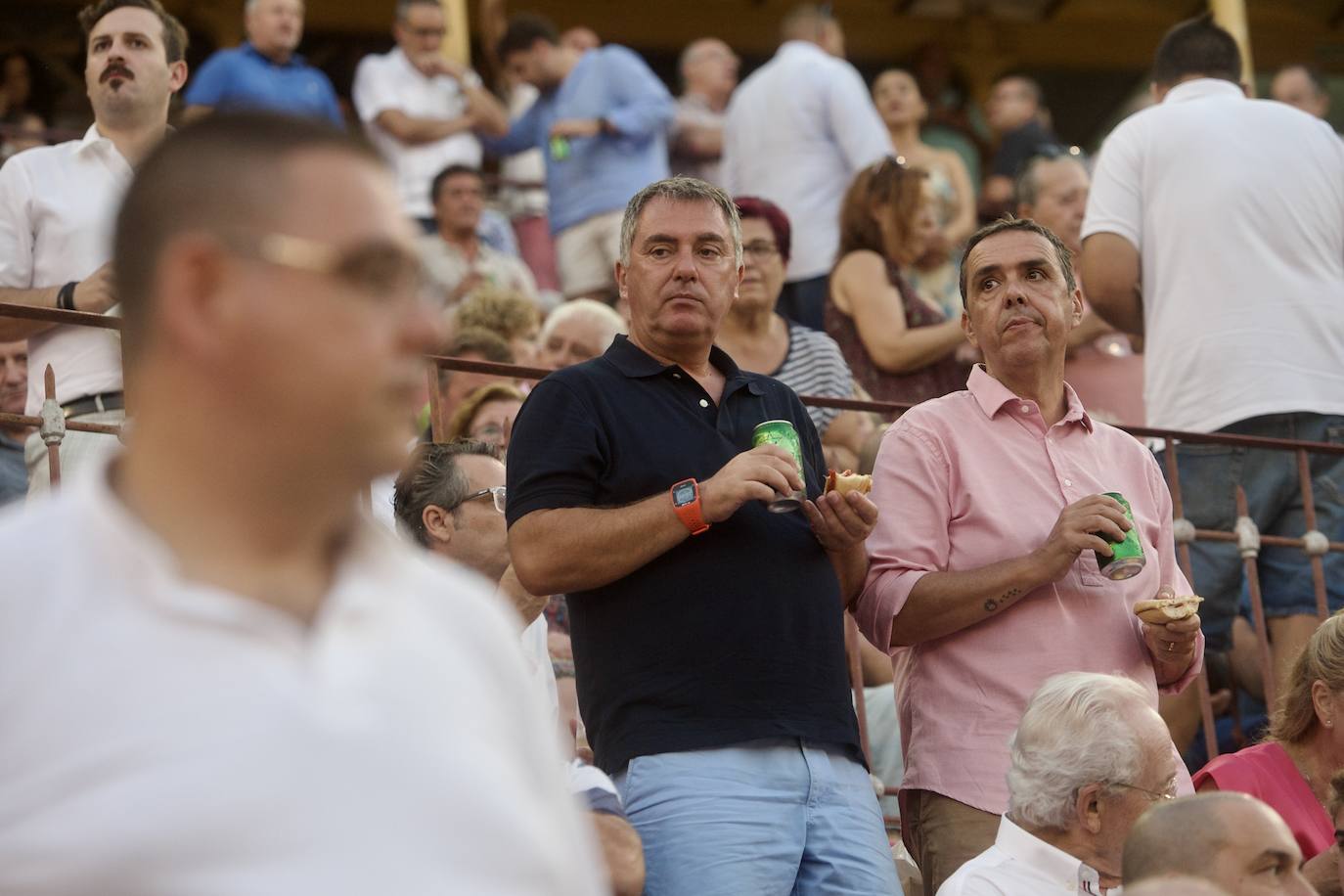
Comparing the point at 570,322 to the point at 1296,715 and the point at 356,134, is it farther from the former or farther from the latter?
the point at 356,134

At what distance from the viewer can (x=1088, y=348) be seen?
7047 mm

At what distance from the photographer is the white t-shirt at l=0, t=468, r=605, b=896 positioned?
1.46m

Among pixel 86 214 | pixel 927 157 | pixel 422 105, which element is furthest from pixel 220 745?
pixel 927 157

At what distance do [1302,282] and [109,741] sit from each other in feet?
15.9

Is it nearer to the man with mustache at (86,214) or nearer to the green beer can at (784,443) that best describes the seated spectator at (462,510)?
the man with mustache at (86,214)

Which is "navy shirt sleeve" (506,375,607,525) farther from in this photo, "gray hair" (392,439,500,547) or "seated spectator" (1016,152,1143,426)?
"seated spectator" (1016,152,1143,426)

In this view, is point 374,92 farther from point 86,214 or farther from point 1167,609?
point 1167,609

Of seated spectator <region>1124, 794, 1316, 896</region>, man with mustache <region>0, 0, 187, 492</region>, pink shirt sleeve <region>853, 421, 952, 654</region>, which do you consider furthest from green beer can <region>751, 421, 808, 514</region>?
man with mustache <region>0, 0, 187, 492</region>

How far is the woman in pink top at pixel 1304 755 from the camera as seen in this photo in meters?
4.23

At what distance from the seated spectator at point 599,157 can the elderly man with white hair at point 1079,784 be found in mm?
5292

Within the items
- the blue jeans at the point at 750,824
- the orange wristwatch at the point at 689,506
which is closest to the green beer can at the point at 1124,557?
the blue jeans at the point at 750,824

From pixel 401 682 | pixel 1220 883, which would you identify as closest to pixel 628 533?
pixel 1220 883

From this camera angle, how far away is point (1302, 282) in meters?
5.73

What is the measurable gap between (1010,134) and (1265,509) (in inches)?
227
